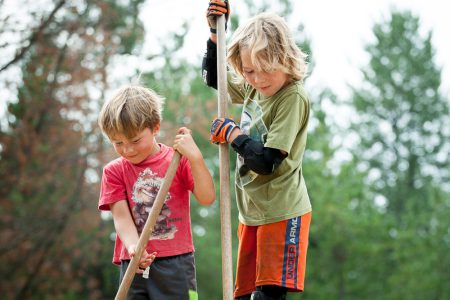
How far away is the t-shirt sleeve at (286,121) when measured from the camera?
3.51 meters

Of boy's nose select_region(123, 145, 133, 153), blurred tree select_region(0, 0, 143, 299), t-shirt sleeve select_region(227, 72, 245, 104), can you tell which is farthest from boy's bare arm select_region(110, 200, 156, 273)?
blurred tree select_region(0, 0, 143, 299)

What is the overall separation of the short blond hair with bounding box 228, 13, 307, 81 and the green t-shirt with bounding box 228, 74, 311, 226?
0.38 feet

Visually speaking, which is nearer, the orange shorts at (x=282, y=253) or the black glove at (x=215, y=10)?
the orange shorts at (x=282, y=253)

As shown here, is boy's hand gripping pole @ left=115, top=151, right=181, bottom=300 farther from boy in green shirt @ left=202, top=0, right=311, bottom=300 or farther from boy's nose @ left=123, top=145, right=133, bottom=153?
boy in green shirt @ left=202, top=0, right=311, bottom=300

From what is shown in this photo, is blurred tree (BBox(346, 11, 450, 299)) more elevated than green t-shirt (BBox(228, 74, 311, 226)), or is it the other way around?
blurred tree (BBox(346, 11, 450, 299))

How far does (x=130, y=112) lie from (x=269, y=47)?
0.75 metres

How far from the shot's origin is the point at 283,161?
362 cm

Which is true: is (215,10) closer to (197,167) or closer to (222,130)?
(222,130)

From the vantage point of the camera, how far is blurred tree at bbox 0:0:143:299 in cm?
1291

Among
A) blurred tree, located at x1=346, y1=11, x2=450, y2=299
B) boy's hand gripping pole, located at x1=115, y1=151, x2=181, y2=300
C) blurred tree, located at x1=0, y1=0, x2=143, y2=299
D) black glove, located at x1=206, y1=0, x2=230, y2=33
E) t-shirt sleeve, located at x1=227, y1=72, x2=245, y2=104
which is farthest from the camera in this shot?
blurred tree, located at x1=346, y1=11, x2=450, y2=299

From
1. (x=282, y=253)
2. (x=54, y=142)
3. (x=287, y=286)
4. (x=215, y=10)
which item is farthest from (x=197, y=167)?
(x=54, y=142)

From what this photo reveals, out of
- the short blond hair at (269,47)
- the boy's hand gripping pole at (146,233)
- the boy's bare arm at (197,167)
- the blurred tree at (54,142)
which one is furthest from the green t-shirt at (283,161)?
the blurred tree at (54,142)

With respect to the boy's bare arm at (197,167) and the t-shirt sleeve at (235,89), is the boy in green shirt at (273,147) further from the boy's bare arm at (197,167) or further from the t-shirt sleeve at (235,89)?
the t-shirt sleeve at (235,89)

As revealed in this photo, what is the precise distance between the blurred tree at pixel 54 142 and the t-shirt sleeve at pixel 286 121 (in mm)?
8606
